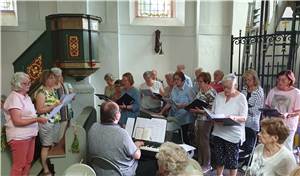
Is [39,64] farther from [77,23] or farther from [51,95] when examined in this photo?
[51,95]

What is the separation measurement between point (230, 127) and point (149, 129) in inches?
32.1

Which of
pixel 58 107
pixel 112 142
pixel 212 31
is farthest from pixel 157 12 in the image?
pixel 112 142

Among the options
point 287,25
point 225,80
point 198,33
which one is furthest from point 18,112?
point 287,25

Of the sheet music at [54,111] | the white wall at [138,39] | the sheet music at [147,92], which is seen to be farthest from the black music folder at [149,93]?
the sheet music at [54,111]

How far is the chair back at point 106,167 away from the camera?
2.24 meters

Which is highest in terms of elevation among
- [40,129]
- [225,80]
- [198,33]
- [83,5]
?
[83,5]

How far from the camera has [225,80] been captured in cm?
294

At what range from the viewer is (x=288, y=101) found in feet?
10.2

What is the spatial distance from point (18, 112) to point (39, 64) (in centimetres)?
210

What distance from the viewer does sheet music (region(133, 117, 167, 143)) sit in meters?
2.76

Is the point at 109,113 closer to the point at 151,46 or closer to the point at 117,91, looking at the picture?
the point at 117,91

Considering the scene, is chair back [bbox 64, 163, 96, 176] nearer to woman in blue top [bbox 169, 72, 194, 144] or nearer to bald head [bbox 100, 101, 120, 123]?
bald head [bbox 100, 101, 120, 123]

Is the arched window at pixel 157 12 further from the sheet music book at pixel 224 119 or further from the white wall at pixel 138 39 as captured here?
the sheet music book at pixel 224 119

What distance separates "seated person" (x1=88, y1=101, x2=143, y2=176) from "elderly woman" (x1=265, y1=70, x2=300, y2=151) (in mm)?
1692
